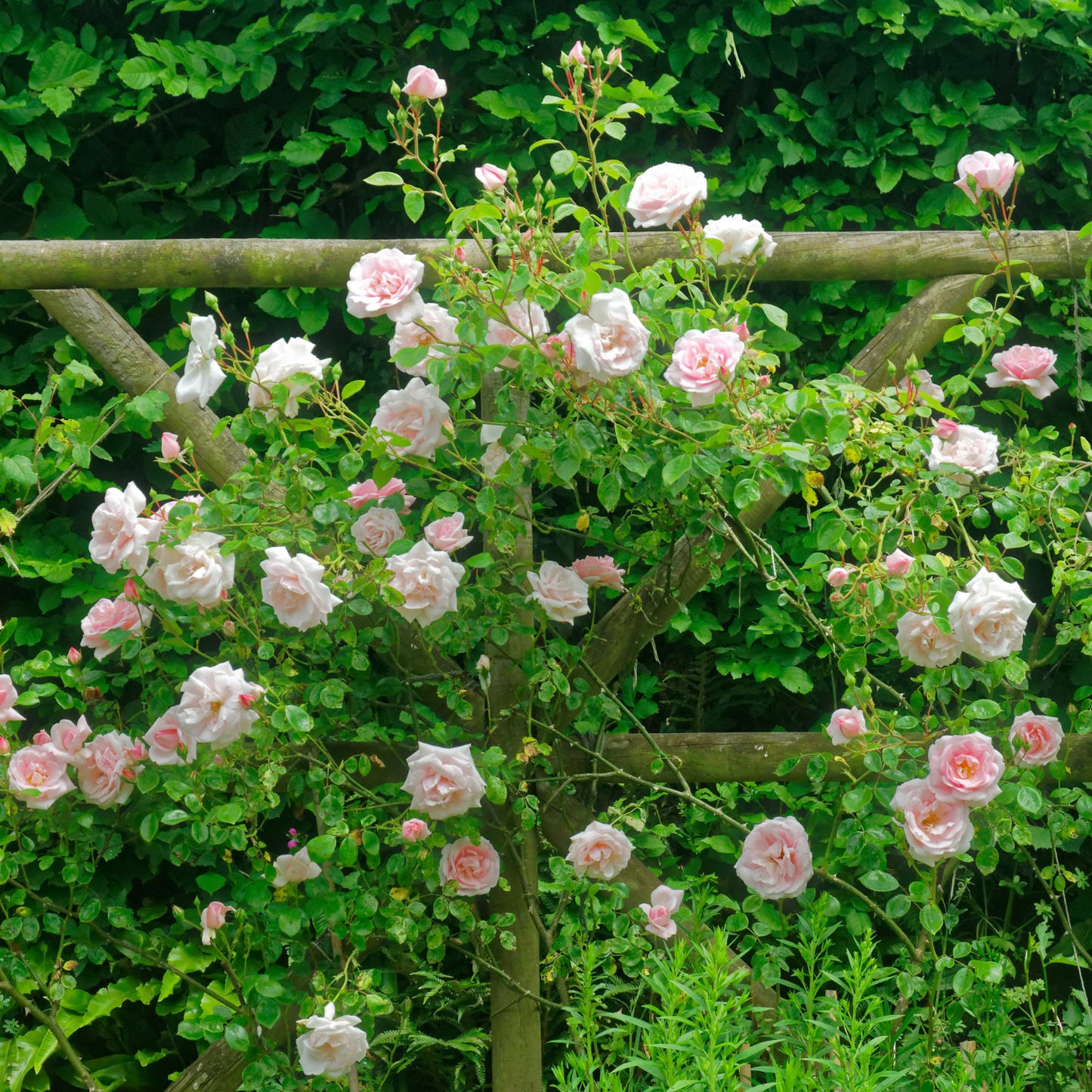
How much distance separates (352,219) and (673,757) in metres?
1.44

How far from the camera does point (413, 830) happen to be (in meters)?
1.82

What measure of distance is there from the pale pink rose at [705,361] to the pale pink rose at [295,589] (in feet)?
Result: 1.92

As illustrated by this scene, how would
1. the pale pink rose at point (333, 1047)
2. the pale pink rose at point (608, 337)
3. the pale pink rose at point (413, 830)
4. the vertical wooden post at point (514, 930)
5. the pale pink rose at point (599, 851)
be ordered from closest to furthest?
1. the pale pink rose at point (608, 337)
2. the pale pink rose at point (333, 1047)
3. the pale pink rose at point (413, 830)
4. the pale pink rose at point (599, 851)
5. the vertical wooden post at point (514, 930)

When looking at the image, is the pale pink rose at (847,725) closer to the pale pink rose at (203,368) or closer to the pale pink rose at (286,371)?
the pale pink rose at (286,371)

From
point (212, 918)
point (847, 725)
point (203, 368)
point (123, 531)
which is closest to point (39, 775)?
point (212, 918)

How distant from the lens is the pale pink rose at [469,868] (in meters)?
1.90

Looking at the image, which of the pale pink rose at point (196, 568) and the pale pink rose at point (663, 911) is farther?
the pale pink rose at point (663, 911)

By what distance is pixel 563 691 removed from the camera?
76.9 inches

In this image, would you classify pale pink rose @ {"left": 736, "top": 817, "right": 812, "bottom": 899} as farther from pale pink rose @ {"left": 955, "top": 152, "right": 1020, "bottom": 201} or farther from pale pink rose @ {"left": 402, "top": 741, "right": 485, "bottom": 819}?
pale pink rose @ {"left": 955, "top": 152, "right": 1020, "bottom": 201}

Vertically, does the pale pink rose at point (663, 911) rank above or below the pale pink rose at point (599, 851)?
below

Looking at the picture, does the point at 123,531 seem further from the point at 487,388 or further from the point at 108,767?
the point at 487,388

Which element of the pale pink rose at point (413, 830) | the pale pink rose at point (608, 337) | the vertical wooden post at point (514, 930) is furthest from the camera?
the vertical wooden post at point (514, 930)

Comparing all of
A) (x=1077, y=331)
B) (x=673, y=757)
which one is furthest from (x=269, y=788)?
(x=1077, y=331)

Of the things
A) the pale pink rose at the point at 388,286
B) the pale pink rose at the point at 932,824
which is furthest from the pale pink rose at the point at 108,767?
the pale pink rose at the point at 932,824
